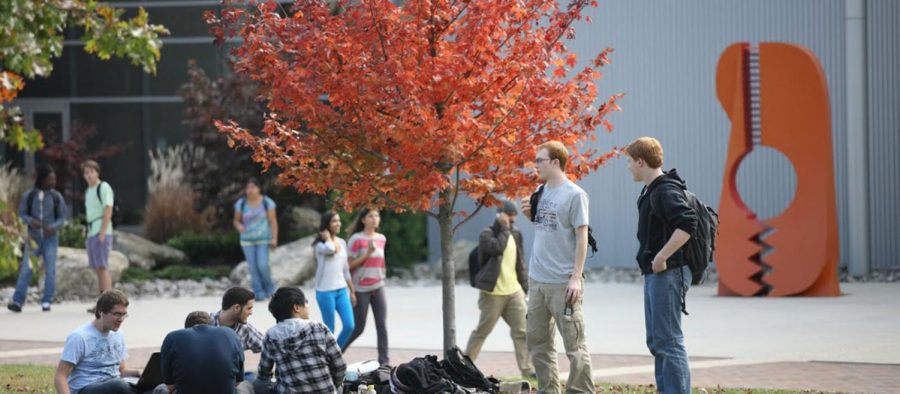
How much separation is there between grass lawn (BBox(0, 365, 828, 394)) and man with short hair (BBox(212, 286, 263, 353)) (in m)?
1.87

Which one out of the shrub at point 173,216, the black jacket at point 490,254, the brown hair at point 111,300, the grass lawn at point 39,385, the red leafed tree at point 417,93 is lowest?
the grass lawn at point 39,385

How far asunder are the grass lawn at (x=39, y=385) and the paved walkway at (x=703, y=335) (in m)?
0.45

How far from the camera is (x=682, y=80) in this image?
2333cm

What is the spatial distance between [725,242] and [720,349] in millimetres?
5288

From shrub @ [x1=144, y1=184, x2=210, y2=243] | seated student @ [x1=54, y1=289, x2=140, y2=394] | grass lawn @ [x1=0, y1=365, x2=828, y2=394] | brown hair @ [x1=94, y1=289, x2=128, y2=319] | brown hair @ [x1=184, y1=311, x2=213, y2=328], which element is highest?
shrub @ [x1=144, y1=184, x2=210, y2=243]

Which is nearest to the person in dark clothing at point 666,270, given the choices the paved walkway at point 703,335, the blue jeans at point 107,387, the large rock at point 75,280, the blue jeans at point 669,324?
the blue jeans at point 669,324

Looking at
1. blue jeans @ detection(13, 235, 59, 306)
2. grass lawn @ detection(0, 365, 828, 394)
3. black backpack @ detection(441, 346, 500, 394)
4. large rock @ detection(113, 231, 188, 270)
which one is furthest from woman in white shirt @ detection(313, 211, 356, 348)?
large rock @ detection(113, 231, 188, 270)

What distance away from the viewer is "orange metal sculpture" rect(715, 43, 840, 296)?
17.7 meters

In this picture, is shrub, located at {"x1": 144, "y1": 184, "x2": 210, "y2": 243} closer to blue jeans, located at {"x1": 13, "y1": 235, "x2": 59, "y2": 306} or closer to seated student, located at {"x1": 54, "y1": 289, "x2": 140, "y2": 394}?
blue jeans, located at {"x1": 13, "y1": 235, "x2": 59, "y2": 306}

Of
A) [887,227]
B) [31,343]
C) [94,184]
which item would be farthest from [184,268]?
[887,227]

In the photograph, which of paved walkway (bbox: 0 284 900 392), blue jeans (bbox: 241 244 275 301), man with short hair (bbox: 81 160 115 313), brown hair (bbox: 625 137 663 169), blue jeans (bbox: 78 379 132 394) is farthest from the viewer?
blue jeans (bbox: 241 244 275 301)

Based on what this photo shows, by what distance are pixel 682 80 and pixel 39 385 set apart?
14.8m

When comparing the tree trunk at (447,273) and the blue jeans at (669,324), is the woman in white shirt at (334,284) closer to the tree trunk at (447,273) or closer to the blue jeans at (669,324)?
the tree trunk at (447,273)

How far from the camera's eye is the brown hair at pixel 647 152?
336 inches
